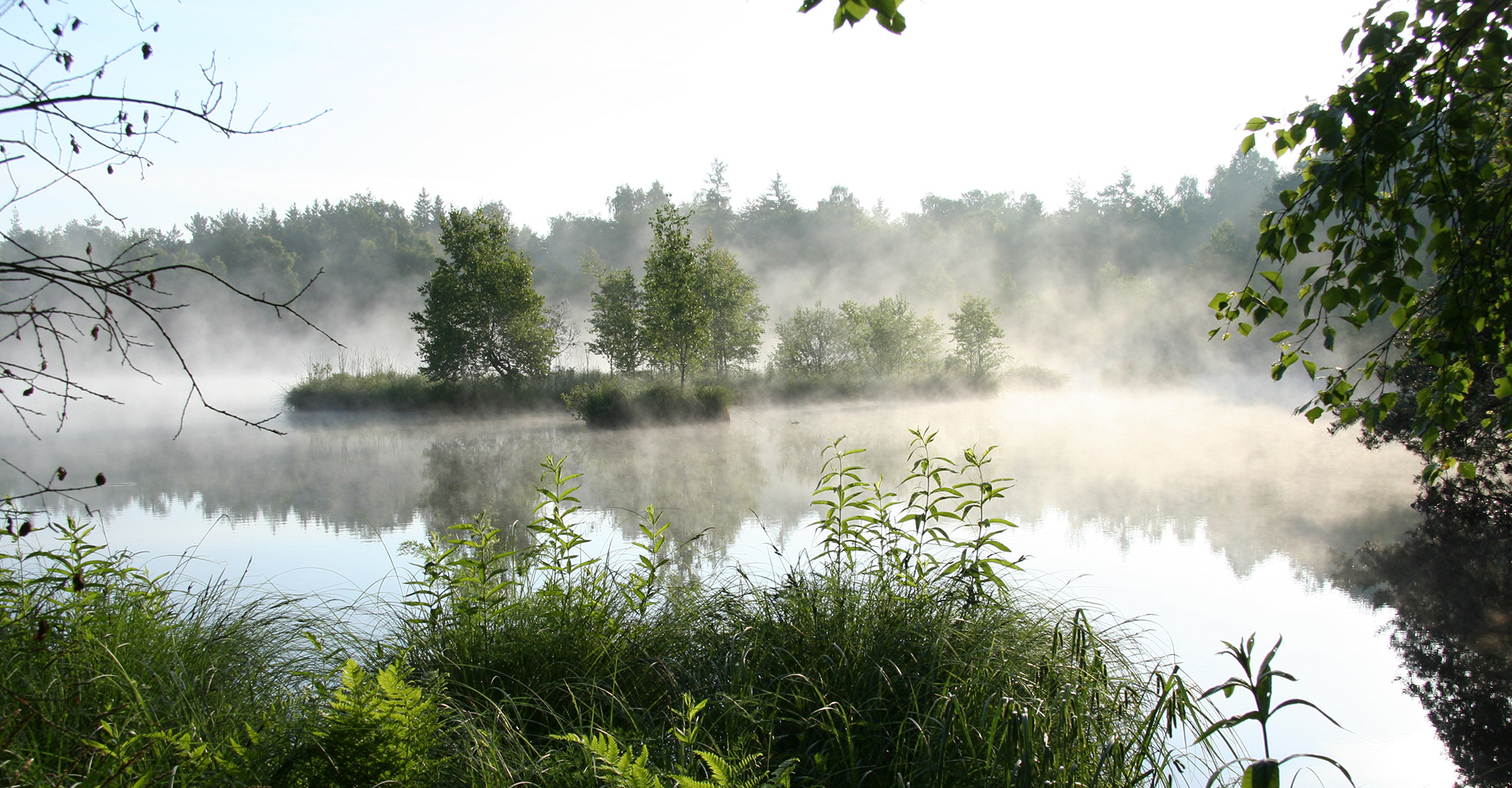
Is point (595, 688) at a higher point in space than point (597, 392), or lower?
lower

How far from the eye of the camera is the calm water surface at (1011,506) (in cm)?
396

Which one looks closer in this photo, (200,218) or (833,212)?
(200,218)

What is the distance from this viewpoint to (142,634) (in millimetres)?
2547

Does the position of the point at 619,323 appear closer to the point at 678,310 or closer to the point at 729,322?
the point at 729,322

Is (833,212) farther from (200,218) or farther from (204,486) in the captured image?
(204,486)

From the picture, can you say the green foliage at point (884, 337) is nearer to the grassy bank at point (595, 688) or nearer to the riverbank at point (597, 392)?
the riverbank at point (597, 392)

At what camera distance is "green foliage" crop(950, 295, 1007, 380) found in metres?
25.2

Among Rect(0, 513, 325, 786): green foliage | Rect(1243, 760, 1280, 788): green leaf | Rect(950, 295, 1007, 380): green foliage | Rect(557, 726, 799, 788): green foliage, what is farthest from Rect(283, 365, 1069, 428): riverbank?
Rect(1243, 760, 1280, 788): green leaf

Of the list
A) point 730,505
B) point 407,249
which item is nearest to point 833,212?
point 407,249

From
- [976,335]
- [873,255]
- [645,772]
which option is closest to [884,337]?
[976,335]

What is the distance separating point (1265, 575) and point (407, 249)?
4012cm

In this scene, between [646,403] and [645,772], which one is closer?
[645,772]

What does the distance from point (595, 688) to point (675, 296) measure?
49.6 feet

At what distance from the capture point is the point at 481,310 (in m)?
19.5
